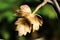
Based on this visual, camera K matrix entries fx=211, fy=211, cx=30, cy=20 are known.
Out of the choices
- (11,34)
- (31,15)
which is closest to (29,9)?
(31,15)

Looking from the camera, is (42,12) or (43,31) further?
(43,31)

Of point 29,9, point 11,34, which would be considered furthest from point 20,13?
point 11,34

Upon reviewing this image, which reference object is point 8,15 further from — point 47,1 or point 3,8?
point 47,1

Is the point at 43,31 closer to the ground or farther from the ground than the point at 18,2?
closer to the ground

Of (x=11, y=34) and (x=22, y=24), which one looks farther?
(x=11, y=34)

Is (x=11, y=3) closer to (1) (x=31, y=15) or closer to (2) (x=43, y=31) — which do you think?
(1) (x=31, y=15)

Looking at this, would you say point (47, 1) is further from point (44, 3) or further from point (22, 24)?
point (22, 24)

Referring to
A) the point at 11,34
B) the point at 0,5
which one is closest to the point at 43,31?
the point at 11,34

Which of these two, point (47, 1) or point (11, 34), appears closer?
point (47, 1)
